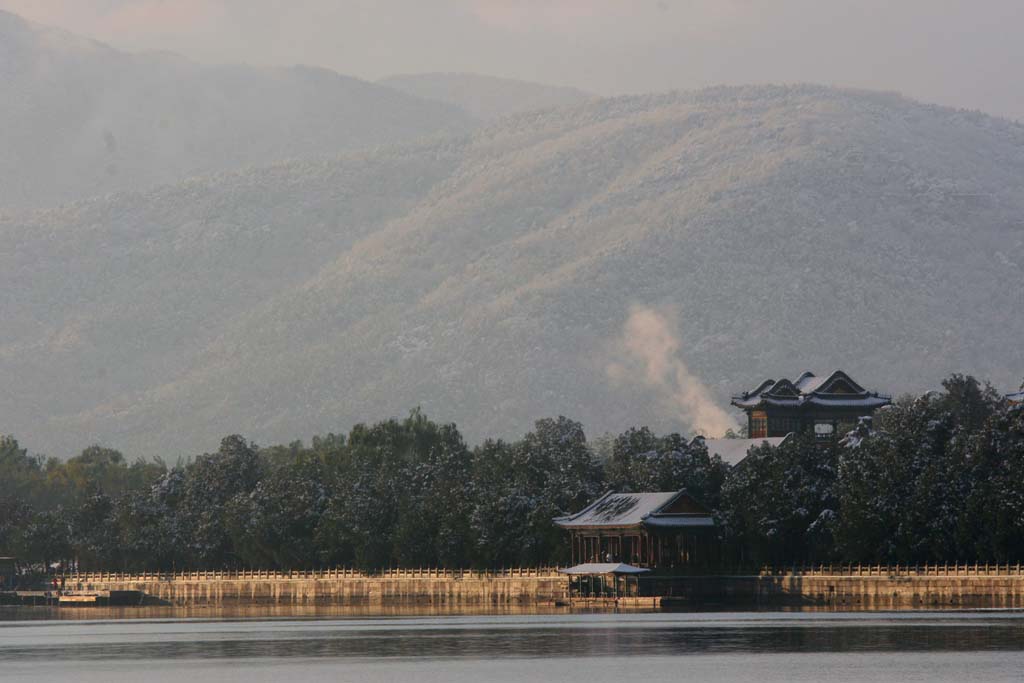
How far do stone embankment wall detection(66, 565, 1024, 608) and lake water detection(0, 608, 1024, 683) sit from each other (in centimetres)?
618

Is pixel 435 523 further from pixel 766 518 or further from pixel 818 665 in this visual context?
pixel 818 665

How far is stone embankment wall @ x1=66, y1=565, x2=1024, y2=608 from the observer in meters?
144

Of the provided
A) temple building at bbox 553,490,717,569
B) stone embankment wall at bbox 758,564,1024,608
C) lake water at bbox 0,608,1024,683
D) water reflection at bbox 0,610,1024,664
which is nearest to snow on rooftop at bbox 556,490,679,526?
temple building at bbox 553,490,717,569

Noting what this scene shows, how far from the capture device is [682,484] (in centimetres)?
18162

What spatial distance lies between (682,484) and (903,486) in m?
30.8

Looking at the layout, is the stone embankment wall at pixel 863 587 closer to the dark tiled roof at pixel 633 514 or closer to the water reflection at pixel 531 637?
the dark tiled roof at pixel 633 514

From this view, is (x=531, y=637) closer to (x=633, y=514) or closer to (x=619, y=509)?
(x=633, y=514)

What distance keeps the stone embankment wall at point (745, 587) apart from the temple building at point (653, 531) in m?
3.39

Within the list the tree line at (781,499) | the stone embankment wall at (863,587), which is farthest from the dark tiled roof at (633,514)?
the stone embankment wall at (863,587)

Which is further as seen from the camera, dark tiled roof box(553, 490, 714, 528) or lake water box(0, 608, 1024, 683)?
dark tiled roof box(553, 490, 714, 528)

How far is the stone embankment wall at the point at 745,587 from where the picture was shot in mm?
144000

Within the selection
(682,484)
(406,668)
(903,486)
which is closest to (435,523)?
(682,484)

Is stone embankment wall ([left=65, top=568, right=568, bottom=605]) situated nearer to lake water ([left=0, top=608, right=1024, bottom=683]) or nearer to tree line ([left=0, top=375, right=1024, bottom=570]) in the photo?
tree line ([left=0, top=375, right=1024, bottom=570])

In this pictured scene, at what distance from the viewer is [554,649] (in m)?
118
